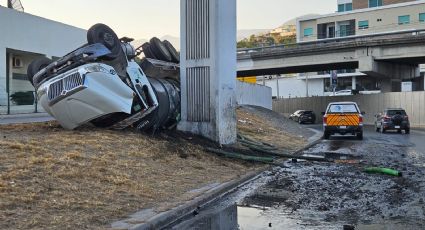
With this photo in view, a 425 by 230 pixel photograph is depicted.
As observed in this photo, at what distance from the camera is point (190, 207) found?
843cm

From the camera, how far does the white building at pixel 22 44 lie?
34.7 meters

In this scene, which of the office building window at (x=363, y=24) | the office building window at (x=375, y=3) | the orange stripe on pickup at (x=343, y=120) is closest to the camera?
the orange stripe on pickup at (x=343, y=120)

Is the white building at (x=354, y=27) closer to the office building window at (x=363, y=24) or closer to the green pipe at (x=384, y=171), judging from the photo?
the office building window at (x=363, y=24)

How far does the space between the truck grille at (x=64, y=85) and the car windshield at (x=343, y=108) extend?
55.8ft

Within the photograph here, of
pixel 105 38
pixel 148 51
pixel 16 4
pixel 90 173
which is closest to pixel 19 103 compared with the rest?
pixel 16 4

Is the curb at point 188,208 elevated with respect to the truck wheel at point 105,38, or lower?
lower

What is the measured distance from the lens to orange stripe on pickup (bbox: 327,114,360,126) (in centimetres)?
2630

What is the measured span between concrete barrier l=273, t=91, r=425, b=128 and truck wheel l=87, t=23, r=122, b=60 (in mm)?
40595

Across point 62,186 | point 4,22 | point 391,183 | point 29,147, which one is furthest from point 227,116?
point 4,22

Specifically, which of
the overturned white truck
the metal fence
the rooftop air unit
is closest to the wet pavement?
the overturned white truck

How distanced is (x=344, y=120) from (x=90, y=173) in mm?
19298

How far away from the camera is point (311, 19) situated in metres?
82.2

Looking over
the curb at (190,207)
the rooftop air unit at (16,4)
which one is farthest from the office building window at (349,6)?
the curb at (190,207)

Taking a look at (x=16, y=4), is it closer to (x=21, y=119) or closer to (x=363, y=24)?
(x=21, y=119)
